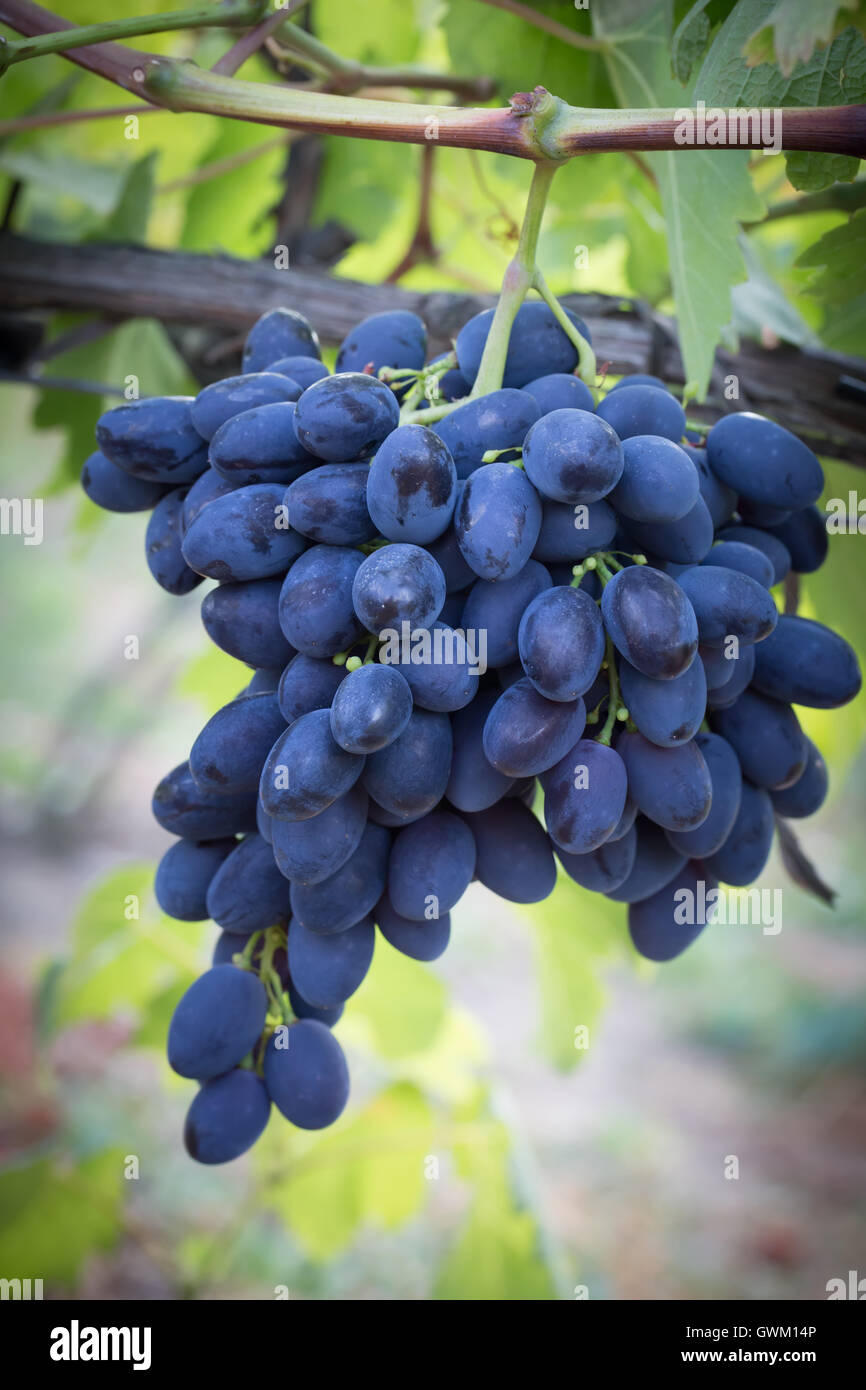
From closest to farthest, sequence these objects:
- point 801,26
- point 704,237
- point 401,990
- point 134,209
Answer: point 801,26, point 704,237, point 134,209, point 401,990

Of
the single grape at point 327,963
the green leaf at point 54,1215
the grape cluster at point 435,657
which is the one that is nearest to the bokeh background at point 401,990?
the green leaf at point 54,1215

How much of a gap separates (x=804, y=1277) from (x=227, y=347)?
2892mm

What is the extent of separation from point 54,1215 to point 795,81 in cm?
136

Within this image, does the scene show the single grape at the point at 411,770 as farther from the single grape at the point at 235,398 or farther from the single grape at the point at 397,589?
the single grape at the point at 235,398

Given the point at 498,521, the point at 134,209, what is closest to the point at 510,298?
the point at 498,521

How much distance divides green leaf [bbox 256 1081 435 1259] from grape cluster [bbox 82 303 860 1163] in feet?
2.20

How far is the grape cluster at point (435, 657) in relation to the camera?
43 centimetres

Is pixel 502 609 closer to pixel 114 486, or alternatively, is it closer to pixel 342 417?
pixel 342 417

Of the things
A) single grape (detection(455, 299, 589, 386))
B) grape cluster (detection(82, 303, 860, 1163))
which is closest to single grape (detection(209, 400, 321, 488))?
grape cluster (detection(82, 303, 860, 1163))

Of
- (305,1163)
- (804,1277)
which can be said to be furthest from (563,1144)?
(305,1163)

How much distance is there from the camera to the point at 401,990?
1.14 m

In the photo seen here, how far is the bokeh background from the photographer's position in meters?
0.99

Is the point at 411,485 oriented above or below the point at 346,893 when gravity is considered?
above

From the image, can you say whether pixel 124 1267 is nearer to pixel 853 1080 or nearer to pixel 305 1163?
pixel 305 1163
